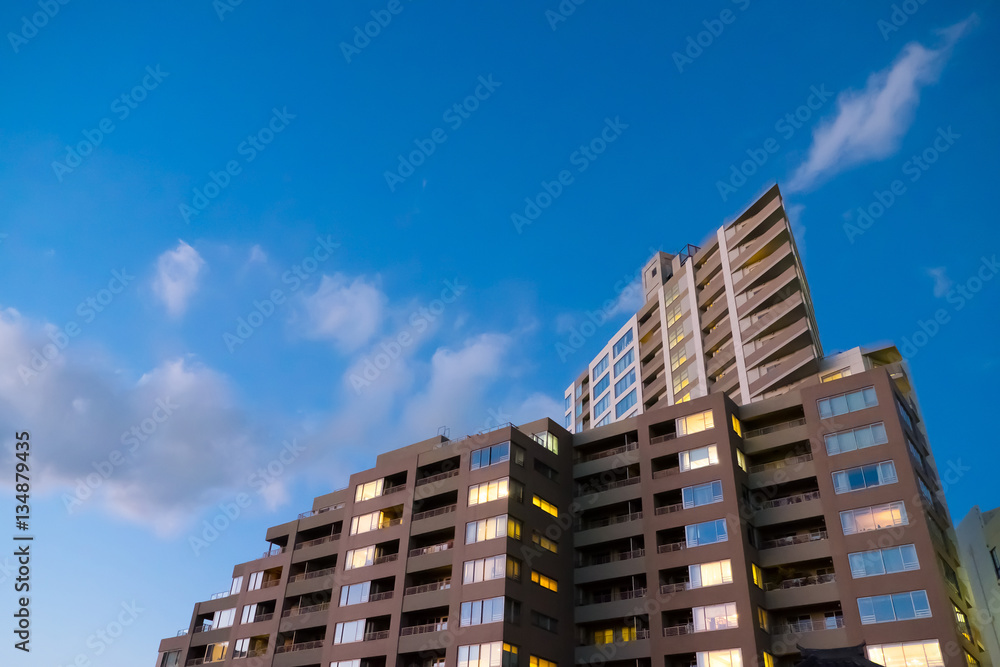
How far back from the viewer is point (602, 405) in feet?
409

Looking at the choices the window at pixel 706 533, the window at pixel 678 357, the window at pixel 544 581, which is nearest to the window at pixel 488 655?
the window at pixel 544 581

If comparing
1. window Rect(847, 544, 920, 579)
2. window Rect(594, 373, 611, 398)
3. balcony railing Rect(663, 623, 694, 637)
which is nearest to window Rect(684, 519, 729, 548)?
balcony railing Rect(663, 623, 694, 637)

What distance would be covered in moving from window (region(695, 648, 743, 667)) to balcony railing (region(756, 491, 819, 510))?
1357 centimetres

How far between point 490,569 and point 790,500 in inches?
1083

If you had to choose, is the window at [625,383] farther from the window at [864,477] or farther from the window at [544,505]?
the window at [864,477]

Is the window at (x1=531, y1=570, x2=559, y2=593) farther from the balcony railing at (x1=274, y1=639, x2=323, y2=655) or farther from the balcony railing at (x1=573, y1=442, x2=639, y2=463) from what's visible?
the balcony railing at (x1=274, y1=639, x2=323, y2=655)

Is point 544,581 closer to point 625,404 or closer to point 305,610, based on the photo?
point 305,610

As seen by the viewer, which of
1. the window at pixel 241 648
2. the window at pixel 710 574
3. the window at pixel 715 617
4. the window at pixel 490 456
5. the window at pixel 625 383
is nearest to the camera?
the window at pixel 715 617

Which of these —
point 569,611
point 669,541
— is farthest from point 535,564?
point 669,541

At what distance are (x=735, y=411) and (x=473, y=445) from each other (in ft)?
86.3

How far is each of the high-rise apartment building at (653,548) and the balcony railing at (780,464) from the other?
18cm

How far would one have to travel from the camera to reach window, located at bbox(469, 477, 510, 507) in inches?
2835

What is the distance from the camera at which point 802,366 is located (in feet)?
295

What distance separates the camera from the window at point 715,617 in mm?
61938
